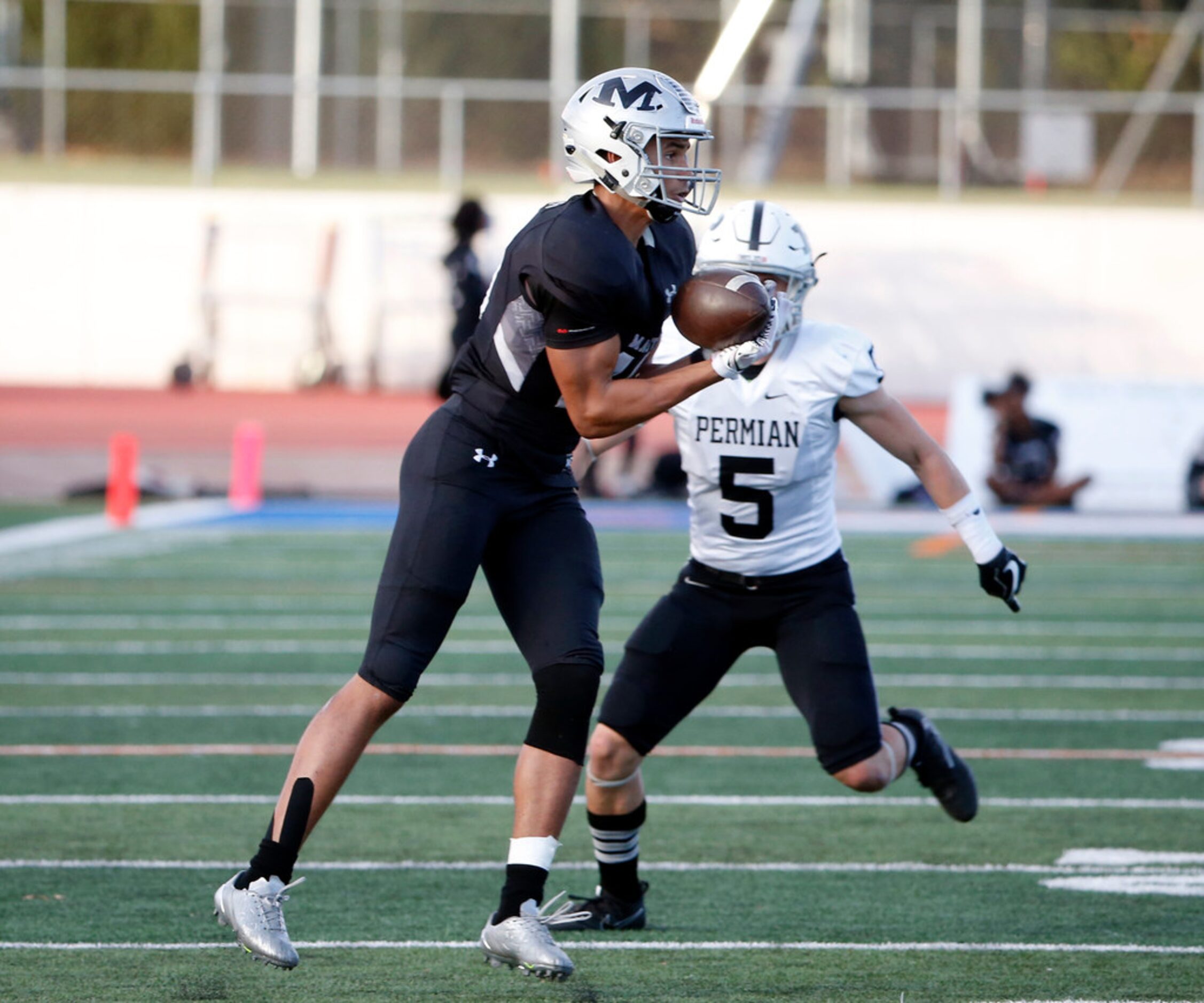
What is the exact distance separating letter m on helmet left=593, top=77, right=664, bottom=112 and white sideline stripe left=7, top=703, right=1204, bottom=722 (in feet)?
12.0

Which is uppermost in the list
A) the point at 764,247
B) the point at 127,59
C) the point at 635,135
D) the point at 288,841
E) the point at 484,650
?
the point at 127,59

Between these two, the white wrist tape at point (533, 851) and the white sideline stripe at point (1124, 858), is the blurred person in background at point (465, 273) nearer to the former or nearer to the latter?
the white sideline stripe at point (1124, 858)

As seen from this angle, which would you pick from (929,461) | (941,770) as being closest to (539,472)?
(929,461)

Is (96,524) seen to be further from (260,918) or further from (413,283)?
(260,918)

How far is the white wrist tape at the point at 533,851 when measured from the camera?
12.5 ft

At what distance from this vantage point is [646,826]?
5.52m

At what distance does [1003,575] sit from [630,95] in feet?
4.72

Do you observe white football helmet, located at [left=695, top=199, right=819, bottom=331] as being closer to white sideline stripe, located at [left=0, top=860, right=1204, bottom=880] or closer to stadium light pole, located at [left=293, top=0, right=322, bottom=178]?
white sideline stripe, located at [left=0, top=860, right=1204, bottom=880]

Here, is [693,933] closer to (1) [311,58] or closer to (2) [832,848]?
(2) [832,848]

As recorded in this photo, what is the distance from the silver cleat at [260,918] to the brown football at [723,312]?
4.38ft

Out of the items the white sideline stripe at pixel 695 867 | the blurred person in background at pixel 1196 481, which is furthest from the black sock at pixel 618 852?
the blurred person in background at pixel 1196 481

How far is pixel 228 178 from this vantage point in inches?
906

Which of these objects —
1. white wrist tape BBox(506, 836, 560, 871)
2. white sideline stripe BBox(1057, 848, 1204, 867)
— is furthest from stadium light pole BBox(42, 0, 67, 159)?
white wrist tape BBox(506, 836, 560, 871)

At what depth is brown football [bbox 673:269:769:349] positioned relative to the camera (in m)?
3.88
